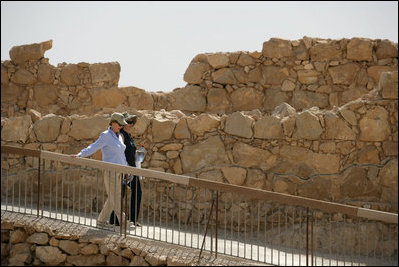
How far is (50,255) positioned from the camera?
6.84 m

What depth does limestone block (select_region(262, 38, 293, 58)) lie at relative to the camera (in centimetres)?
1161

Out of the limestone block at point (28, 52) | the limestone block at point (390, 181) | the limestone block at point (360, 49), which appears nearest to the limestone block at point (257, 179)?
the limestone block at point (390, 181)

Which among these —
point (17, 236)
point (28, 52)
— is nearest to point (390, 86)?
point (17, 236)

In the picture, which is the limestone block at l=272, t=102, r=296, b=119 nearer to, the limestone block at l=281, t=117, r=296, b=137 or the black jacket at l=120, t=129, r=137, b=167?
the limestone block at l=281, t=117, r=296, b=137

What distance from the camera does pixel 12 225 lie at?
7.09 metres

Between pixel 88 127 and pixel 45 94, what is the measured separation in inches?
207

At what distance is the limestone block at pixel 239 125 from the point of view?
829 centimetres

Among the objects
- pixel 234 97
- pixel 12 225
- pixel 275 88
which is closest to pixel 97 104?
pixel 234 97

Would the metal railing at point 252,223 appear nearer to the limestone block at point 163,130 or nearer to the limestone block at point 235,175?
the limestone block at point 235,175

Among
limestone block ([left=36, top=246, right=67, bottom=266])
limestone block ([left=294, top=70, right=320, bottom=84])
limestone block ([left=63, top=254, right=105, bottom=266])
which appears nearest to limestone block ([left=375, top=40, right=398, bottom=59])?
limestone block ([left=294, top=70, right=320, bottom=84])

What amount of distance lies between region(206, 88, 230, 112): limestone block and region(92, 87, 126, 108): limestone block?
2258mm

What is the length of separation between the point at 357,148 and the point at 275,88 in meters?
4.08

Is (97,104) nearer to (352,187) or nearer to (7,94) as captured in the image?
(7,94)

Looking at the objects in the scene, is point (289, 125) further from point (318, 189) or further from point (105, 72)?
point (105, 72)
